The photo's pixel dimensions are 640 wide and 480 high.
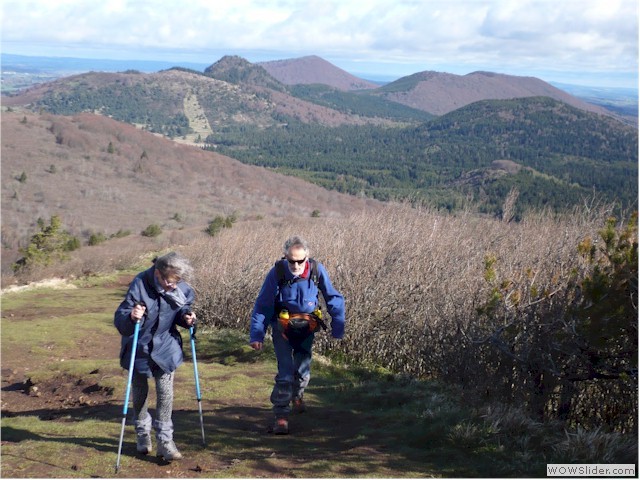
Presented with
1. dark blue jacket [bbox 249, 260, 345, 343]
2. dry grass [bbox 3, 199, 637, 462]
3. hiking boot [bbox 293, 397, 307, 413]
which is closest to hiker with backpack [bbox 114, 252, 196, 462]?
dark blue jacket [bbox 249, 260, 345, 343]

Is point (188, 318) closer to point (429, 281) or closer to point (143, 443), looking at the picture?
point (143, 443)

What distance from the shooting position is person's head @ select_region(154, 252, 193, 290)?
4863 mm

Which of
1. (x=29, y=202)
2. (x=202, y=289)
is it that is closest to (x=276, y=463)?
(x=202, y=289)

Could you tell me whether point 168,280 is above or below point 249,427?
above

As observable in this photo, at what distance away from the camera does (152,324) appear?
5098 mm

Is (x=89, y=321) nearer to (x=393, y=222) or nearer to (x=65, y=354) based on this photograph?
(x=65, y=354)

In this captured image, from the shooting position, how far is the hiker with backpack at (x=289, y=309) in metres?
5.70

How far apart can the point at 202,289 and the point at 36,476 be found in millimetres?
8940

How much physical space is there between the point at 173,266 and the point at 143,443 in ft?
5.18

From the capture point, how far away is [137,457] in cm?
536

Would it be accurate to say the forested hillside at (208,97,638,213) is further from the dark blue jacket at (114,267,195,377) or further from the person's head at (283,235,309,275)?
the dark blue jacket at (114,267,195,377)

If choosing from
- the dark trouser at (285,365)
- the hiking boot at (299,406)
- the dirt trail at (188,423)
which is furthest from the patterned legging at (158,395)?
the hiking boot at (299,406)

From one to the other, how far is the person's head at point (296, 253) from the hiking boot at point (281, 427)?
1360 mm

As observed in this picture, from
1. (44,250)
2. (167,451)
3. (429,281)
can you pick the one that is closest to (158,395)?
(167,451)
